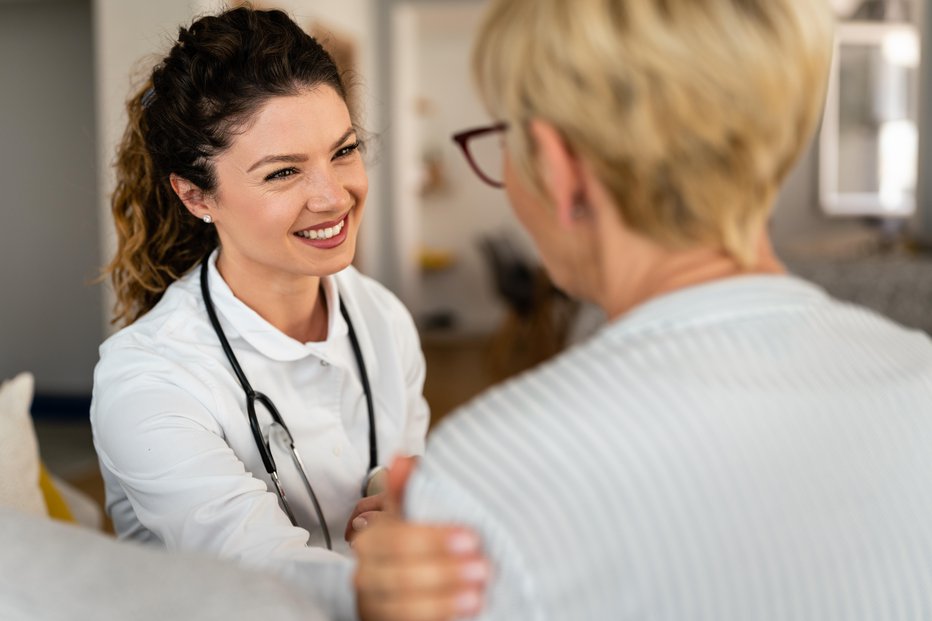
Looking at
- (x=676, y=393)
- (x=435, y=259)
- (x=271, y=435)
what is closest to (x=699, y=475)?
(x=676, y=393)

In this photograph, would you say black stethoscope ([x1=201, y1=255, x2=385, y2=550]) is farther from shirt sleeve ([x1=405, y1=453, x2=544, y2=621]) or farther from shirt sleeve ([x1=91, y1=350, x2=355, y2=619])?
shirt sleeve ([x1=405, y1=453, x2=544, y2=621])

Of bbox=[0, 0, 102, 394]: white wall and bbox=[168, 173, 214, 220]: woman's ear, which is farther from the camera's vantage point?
bbox=[0, 0, 102, 394]: white wall

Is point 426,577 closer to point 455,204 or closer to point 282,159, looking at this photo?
point 282,159

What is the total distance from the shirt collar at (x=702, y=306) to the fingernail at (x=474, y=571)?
8.2 inches

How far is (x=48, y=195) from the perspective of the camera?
2.13 meters

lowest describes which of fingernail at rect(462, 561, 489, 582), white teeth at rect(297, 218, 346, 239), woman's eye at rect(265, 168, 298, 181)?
fingernail at rect(462, 561, 489, 582)

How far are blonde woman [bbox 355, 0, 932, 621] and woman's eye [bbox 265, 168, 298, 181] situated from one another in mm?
564

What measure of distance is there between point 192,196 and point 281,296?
0.18 m

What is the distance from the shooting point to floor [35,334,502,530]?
3.99 m

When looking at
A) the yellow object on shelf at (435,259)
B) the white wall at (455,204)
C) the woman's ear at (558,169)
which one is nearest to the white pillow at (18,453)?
the woman's ear at (558,169)

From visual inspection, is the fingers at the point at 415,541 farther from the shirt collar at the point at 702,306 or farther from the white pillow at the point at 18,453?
the white pillow at the point at 18,453

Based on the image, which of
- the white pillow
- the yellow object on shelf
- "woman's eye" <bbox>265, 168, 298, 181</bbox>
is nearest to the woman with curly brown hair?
"woman's eye" <bbox>265, 168, 298, 181</bbox>

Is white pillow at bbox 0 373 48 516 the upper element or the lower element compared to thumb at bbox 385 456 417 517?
lower

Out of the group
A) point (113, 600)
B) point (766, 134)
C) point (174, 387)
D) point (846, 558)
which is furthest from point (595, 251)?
point (174, 387)
